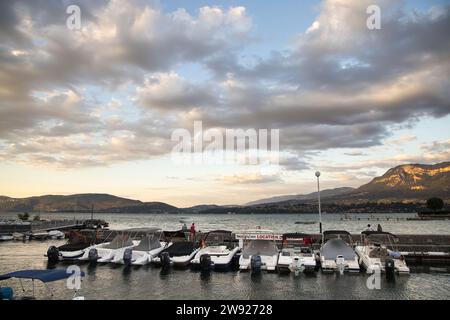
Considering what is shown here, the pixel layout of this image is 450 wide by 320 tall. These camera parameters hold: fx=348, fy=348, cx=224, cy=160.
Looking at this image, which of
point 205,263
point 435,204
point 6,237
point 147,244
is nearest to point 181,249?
point 147,244

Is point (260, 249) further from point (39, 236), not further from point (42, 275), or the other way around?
point (39, 236)

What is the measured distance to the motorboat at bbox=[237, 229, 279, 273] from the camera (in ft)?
85.5

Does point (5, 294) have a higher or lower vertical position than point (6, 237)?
higher

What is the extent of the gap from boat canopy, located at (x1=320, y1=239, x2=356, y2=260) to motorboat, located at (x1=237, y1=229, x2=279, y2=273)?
3.95 m

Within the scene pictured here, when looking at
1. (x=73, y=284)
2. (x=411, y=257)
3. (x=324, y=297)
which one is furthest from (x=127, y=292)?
(x=411, y=257)

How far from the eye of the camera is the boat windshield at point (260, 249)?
2869 centimetres

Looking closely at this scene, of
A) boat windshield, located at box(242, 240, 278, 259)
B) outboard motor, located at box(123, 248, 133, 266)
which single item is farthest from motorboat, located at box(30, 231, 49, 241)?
boat windshield, located at box(242, 240, 278, 259)

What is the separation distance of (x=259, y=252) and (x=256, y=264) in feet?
10.6

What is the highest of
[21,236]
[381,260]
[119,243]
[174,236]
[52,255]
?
[174,236]

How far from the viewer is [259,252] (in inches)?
1139

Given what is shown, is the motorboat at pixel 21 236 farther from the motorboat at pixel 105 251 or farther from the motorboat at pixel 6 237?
the motorboat at pixel 105 251

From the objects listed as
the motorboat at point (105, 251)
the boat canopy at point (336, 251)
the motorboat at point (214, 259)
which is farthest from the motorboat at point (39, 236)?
the boat canopy at point (336, 251)

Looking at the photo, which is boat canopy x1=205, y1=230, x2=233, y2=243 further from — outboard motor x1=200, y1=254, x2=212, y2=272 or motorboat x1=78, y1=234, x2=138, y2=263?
outboard motor x1=200, y1=254, x2=212, y2=272
